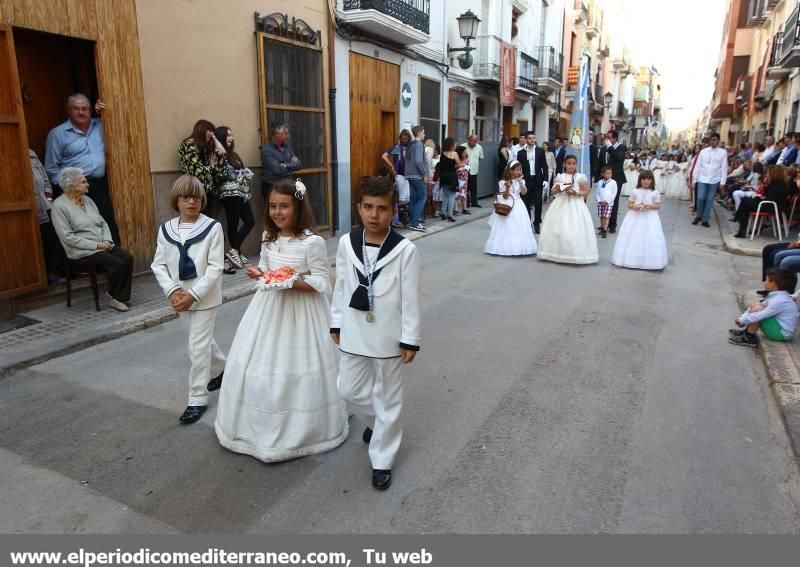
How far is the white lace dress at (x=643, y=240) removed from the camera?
8.83 meters

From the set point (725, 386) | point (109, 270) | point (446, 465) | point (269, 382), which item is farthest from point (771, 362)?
point (109, 270)

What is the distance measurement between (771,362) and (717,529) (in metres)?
2.74

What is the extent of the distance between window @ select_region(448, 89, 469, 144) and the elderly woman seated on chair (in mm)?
11694

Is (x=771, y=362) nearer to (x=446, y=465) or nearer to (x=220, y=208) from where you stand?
(x=446, y=465)

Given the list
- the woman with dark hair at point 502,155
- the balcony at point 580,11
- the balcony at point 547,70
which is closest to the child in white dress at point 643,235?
the woman with dark hair at point 502,155

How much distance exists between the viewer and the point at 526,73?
23.0m

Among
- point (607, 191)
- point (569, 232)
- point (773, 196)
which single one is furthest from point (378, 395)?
point (773, 196)

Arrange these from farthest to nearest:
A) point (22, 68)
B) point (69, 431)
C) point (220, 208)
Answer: point (220, 208), point (22, 68), point (69, 431)

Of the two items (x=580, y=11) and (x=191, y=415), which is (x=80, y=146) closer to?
(x=191, y=415)

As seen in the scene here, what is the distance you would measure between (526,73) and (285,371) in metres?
22.0

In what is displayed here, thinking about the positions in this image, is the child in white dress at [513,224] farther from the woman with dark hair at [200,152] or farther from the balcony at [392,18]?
the woman with dark hair at [200,152]

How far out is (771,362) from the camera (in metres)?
5.07

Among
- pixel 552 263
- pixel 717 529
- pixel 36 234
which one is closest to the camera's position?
pixel 717 529

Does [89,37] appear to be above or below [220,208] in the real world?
above
